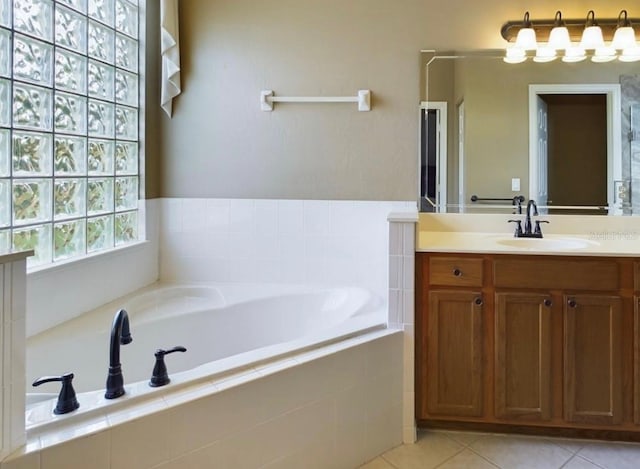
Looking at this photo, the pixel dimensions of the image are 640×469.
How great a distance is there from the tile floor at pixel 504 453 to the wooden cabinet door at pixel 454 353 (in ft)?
0.44

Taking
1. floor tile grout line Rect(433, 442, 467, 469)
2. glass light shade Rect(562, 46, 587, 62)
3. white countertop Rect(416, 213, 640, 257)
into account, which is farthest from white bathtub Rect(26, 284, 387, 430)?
glass light shade Rect(562, 46, 587, 62)

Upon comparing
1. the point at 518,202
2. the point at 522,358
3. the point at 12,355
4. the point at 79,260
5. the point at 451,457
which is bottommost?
the point at 451,457

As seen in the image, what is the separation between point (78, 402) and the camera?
1.22m

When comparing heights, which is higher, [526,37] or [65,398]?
[526,37]

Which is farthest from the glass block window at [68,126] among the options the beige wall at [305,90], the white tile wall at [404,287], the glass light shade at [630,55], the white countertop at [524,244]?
the glass light shade at [630,55]

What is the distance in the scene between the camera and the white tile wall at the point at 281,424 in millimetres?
1190

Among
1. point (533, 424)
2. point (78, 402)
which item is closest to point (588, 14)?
point (533, 424)

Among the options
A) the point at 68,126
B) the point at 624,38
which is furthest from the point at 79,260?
the point at 624,38

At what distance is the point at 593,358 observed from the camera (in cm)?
189

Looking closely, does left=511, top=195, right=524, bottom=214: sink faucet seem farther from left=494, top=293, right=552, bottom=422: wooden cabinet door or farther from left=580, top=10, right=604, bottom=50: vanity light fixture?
left=580, top=10, right=604, bottom=50: vanity light fixture

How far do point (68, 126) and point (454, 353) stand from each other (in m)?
2.01

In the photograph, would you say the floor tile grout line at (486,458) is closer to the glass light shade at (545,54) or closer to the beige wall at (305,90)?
the beige wall at (305,90)

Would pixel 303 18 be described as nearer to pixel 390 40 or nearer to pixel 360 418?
pixel 390 40

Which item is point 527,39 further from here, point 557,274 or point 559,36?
point 557,274
